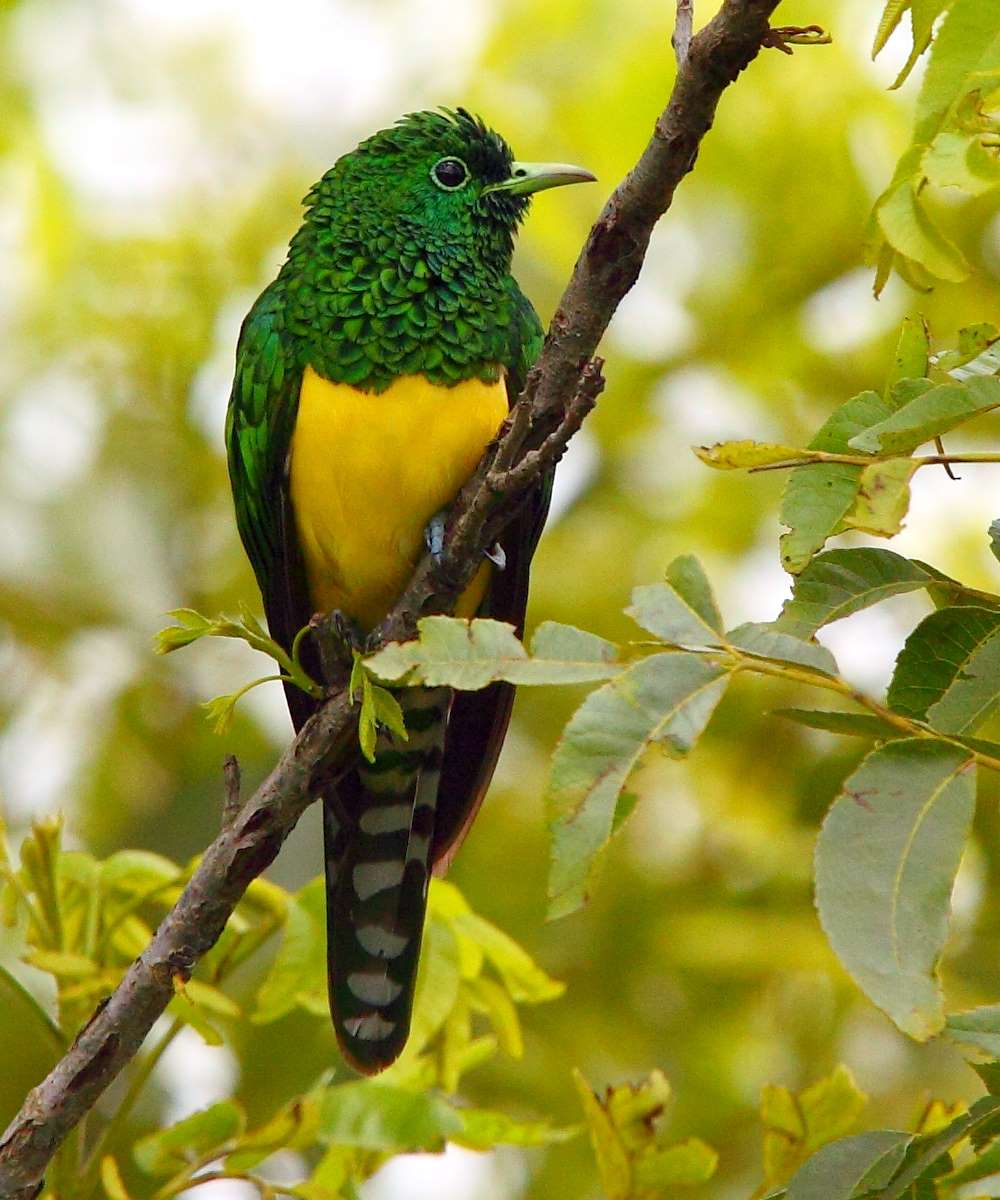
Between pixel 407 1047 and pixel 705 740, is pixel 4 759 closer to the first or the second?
pixel 705 740

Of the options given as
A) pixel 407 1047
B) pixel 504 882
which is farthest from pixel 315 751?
pixel 504 882

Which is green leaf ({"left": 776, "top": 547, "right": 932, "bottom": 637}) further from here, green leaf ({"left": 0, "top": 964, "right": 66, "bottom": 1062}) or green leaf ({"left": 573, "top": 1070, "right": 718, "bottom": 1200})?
green leaf ({"left": 0, "top": 964, "right": 66, "bottom": 1062})

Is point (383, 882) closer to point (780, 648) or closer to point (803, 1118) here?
point (803, 1118)

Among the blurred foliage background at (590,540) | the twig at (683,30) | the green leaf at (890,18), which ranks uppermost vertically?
the green leaf at (890,18)

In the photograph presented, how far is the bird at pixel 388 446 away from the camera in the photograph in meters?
4.05

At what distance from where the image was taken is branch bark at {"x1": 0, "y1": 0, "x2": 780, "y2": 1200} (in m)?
2.65

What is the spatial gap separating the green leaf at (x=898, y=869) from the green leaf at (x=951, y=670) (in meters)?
0.26

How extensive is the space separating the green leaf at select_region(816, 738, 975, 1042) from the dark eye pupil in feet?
9.43

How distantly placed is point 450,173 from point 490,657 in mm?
2706

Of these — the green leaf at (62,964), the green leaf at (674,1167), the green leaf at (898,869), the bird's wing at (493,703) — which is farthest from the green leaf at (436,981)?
the green leaf at (898,869)

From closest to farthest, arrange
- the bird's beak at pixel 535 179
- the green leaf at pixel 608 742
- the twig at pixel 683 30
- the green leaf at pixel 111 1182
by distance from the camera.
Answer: the green leaf at pixel 608 742, the twig at pixel 683 30, the green leaf at pixel 111 1182, the bird's beak at pixel 535 179

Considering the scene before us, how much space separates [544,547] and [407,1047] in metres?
2.82

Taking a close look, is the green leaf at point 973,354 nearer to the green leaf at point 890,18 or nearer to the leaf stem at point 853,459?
the leaf stem at point 853,459

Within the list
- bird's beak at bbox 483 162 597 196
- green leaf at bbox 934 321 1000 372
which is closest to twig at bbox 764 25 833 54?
green leaf at bbox 934 321 1000 372
